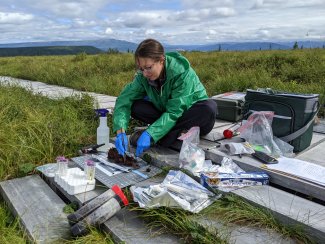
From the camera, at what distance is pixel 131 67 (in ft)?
34.8

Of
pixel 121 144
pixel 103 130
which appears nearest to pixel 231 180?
pixel 121 144

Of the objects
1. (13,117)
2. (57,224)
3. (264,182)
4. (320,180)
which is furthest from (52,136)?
(320,180)

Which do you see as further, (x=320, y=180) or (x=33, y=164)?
(x=33, y=164)

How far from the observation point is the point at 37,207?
2311 mm

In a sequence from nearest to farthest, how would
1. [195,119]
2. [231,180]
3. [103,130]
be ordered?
[231,180] → [195,119] → [103,130]

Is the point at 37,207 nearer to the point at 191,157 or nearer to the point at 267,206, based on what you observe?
the point at 191,157

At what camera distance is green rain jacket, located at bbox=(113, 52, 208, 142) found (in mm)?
2820

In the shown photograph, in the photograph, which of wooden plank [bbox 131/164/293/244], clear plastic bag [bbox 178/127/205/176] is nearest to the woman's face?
clear plastic bag [bbox 178/127/205/176]

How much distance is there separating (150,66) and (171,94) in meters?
0.39

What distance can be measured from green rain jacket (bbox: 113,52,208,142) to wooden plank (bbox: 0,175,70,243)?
0.91m

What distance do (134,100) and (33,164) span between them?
3.81 feet

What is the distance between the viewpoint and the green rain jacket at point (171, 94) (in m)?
2.82

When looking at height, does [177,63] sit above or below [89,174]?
above

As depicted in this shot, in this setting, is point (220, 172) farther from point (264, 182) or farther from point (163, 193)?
point (163, 193)
